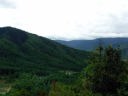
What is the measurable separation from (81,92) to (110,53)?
30.2 ft

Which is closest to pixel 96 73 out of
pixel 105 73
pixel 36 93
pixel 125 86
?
pixel 105 73

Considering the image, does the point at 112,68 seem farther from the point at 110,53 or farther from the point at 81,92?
the point at 81,92

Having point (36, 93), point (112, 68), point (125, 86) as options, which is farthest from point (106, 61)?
point (36, 93)

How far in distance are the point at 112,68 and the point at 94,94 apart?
682cm


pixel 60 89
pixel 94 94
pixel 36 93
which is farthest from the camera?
pixel 36 93

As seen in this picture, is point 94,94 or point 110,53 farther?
point 110,53

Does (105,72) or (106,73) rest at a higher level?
(105,72)

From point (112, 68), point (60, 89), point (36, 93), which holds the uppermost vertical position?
point (112, 68)

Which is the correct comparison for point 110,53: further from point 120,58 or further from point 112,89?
point 112,89

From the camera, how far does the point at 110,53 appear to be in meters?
63.8

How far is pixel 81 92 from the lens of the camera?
60.9 metres

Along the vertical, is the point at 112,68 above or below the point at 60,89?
above

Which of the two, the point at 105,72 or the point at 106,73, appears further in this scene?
the point at 105,72

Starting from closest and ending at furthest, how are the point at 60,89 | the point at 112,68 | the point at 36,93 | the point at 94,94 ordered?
the point at 94,94, the point at 112,68, the point at 60,89, the point at 36,93
